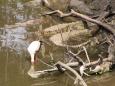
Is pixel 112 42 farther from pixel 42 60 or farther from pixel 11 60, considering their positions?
pixel 11 60

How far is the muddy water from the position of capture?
6.70 meters

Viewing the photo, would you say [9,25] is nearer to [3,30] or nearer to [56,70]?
[3,30]

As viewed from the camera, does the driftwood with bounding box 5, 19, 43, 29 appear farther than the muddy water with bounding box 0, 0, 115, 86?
Yes

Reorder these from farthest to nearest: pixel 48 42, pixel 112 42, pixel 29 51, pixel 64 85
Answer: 1. pixel 48 42
2. pixel 112 42
3. pixel 29 51
4. pixel 64 85

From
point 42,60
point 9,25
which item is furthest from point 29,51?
point 9,25

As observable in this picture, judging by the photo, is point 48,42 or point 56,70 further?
point 48,42

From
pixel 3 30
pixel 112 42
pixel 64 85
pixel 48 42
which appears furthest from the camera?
pixel 3 30

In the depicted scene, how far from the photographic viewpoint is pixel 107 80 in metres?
6.98

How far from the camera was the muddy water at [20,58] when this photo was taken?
264 inches

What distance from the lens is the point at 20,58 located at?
7680 mm

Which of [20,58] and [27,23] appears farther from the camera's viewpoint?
[27,23]

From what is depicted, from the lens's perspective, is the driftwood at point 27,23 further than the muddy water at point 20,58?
Yes

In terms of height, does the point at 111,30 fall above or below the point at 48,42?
above

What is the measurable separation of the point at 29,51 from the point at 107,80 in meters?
1.69
